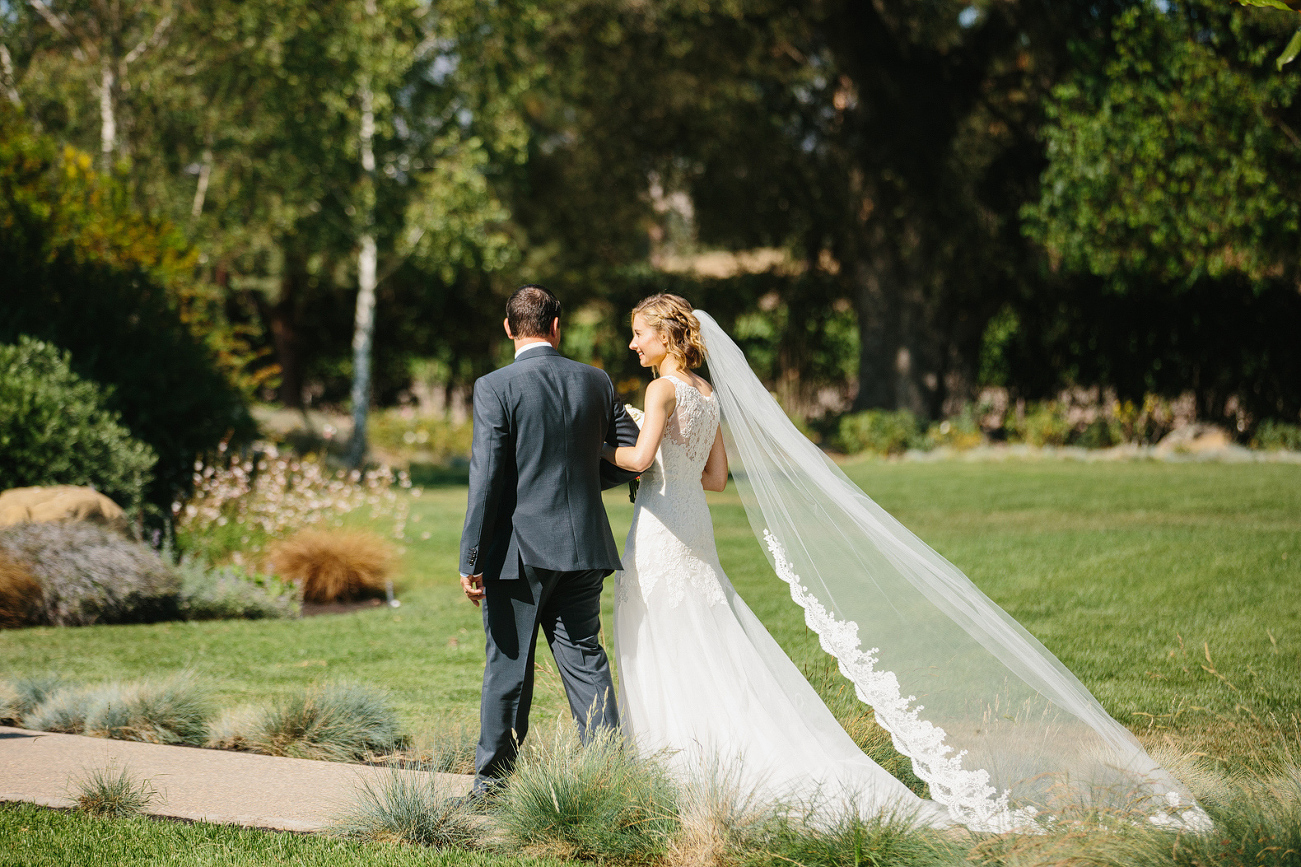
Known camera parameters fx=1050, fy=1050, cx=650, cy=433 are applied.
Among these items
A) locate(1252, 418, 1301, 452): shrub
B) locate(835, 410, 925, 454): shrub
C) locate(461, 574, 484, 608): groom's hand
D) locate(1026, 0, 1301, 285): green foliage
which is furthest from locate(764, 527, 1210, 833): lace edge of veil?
locate(835, 410, 925, 454): shrub

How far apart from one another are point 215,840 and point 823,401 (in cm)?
2088

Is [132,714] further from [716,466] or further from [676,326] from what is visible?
[676,326]

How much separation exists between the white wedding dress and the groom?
15 cm

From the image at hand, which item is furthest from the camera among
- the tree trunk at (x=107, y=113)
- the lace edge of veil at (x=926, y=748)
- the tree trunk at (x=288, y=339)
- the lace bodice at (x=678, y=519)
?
the tree trunk at (x=288, y=339)

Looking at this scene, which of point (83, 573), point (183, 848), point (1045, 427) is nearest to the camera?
point (183, 848)

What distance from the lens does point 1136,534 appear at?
984 cm

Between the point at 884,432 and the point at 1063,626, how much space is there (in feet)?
38.1

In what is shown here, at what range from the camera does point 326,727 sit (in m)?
4.94

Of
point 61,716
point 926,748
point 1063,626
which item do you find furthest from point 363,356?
point 926,748

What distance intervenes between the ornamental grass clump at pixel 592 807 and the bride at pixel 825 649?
197 millimetres

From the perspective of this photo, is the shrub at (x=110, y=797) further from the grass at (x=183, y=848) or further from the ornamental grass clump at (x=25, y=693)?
the ornamental grass clump at (x=25, y=693)

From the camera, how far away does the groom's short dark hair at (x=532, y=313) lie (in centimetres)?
411

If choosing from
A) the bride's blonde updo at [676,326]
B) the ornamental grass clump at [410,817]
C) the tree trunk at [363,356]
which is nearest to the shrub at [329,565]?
the ornamental grass clump at [410,817]

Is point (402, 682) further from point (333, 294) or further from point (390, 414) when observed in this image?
point (333, 294)
